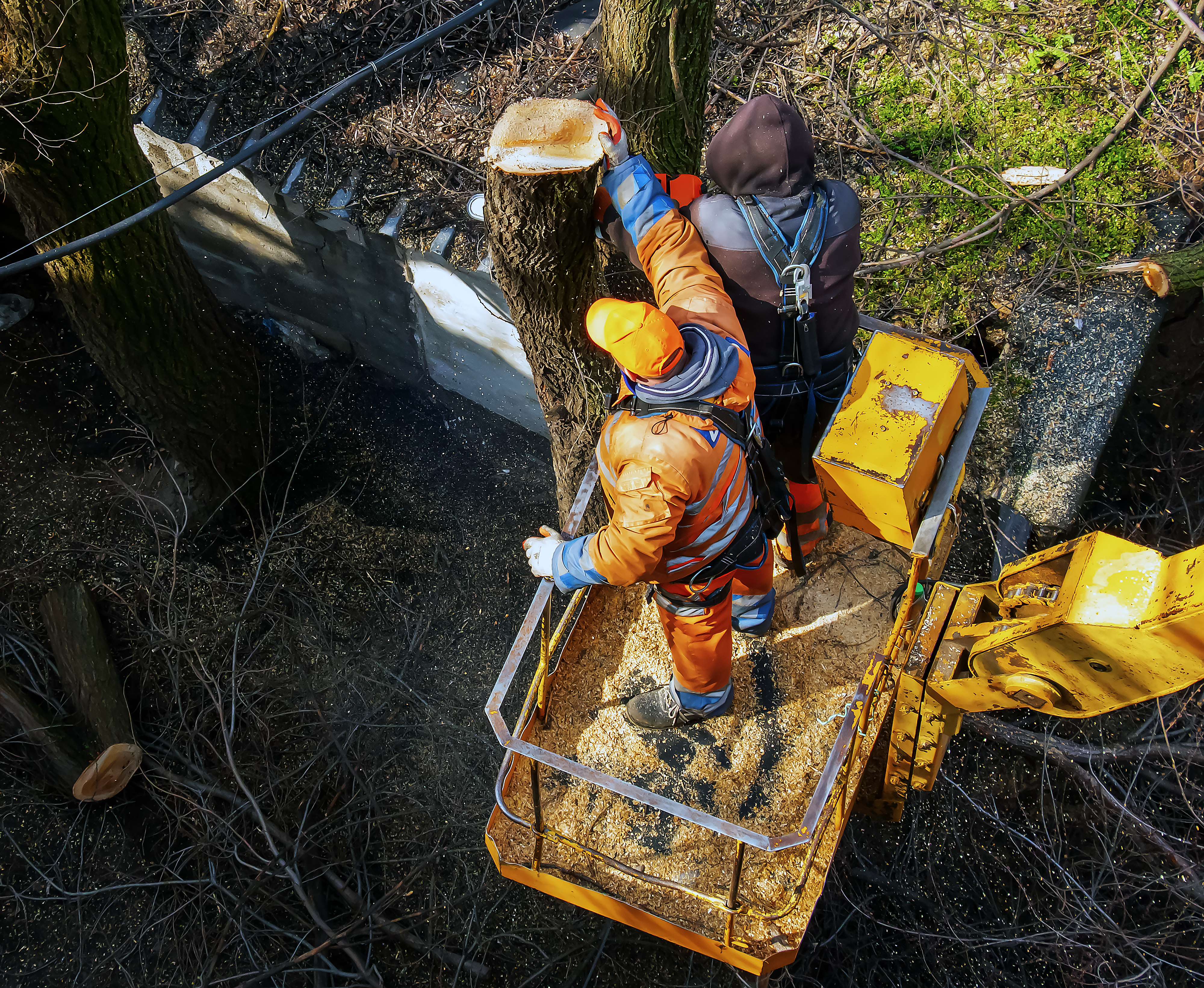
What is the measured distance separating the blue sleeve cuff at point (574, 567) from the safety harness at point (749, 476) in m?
0.39

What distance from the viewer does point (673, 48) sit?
3.65 metres

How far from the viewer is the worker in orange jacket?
2604 millimetres

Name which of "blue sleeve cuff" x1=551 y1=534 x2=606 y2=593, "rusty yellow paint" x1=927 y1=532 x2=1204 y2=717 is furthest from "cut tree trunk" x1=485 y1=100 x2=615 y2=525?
"rusty yellow paint" x1=927 y1=532 x2=1204 y2=717

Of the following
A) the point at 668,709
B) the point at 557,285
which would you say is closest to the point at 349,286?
the point at 557,285

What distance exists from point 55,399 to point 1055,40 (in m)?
7.93

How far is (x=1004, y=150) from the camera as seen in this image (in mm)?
5734

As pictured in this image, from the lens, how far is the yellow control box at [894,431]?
Result: 10.2ft

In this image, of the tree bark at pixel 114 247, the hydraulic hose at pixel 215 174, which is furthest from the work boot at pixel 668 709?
the tree bark at pixel 114 247

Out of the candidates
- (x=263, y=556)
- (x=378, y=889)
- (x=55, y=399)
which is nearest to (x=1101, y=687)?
(x=378, y=889)

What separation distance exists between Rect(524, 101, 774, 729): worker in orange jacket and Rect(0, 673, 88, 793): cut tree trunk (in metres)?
3.47

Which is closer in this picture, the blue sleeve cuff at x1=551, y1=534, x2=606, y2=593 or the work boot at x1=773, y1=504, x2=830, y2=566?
the blue sleeve cuff at x1=551, y1=534, x2=606, y2=593

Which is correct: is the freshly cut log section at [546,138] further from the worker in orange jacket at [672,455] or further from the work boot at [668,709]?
the work boot at [668,709]

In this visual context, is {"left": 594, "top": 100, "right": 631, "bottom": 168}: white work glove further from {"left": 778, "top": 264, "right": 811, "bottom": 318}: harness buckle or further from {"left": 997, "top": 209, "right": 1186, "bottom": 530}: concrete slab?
{"left": 997, "top": 209, "right": 1186, "bottom": 530}: concrete slab

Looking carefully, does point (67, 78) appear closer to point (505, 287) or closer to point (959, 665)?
point (505, 287)
